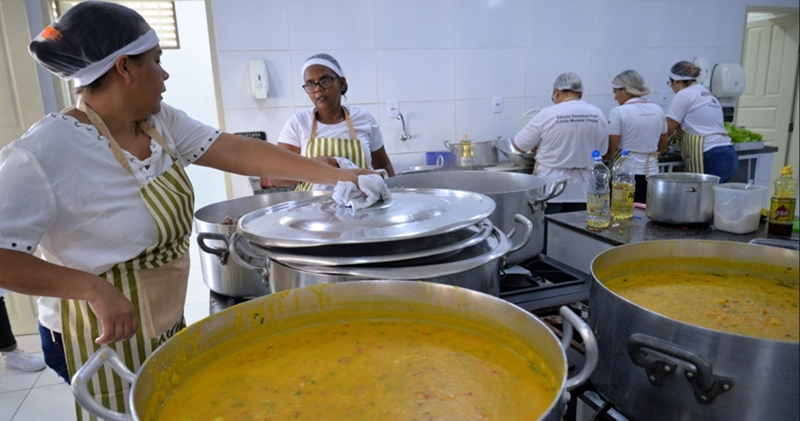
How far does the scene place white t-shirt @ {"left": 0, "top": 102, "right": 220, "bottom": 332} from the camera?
999mm

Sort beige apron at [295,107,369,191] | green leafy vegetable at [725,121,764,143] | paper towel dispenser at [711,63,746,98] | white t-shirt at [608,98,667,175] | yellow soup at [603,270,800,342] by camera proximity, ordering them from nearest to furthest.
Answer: yellow soup at [603,270,800,342] → beige apron at [295,107,369,191] → white t-shirt at [608,98,667,175] → green leafy vegetable at [725,121,764,143] → paper towel dispenser at [711,63,746,98]

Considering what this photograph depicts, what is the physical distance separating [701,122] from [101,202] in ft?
14.8

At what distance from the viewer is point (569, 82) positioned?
11.2 ft

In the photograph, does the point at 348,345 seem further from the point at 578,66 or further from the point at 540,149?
the point at 578,66

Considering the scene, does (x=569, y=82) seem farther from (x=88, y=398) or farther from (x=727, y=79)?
(x=88, y=398)

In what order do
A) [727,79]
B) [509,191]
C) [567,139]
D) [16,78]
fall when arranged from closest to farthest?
1. [509,191]
2. [16,78]
3. [567,139]
4. [727,79]

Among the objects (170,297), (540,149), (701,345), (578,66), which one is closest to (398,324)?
(701,345)

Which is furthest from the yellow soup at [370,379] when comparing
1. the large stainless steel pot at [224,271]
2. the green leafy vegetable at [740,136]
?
the green leafy vegetable at [740,136]

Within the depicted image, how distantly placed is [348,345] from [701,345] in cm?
56

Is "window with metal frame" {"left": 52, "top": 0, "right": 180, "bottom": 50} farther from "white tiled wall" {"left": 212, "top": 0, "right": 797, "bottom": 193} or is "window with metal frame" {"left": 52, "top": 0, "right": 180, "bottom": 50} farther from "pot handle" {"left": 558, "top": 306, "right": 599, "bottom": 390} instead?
"pot handle" {"left": 558, "top": 306, "right": 599, "bottom": 390}

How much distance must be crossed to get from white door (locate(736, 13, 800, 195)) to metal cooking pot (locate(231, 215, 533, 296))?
251 inches

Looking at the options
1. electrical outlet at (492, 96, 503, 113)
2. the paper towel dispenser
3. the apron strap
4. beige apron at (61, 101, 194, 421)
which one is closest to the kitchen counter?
beige apron at (61, 101, 194, 421)

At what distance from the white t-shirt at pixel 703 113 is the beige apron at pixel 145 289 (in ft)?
13.8

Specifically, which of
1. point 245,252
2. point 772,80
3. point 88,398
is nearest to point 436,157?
point 245,252
